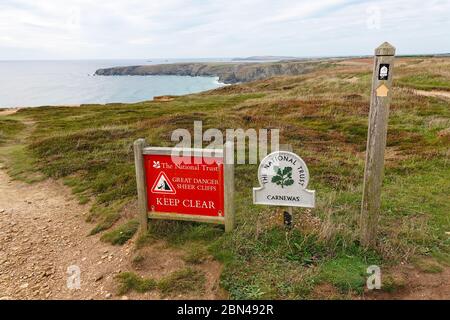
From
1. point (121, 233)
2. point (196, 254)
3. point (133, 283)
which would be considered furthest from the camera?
point (121, 233)

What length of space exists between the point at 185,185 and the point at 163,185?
437 mm

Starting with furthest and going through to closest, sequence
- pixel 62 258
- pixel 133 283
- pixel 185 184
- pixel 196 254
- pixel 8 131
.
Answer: pixel 8 131 < pixel 62 258 < pixel 185 184 < pixel 196 254 < pixel 133 283

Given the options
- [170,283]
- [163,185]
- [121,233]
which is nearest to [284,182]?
[163,185]

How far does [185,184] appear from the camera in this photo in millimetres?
6250

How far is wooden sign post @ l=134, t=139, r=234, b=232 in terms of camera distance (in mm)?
6012

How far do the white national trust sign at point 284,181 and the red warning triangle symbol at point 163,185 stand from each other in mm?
1557

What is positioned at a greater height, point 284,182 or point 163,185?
point 284,182

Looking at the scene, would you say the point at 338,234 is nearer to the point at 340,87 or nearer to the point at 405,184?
the point at 405,184

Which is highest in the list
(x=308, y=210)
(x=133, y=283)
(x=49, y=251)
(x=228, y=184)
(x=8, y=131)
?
(x=228, y=184)

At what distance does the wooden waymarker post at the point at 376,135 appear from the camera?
5.00m

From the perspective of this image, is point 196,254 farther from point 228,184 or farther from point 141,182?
point 141,182

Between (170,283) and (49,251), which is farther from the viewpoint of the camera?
(49,251)

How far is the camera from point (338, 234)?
19.4 ft
